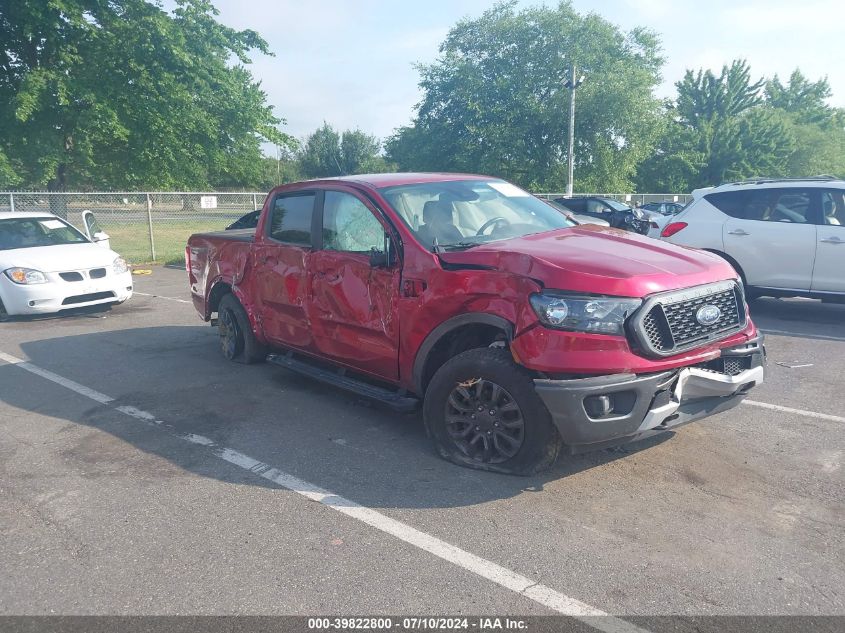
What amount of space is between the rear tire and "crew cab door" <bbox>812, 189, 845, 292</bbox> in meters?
6.64

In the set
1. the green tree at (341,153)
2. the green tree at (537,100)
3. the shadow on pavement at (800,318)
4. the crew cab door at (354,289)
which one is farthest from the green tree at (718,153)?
the crew cab door at (354,289)

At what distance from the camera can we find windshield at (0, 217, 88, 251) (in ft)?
32.4

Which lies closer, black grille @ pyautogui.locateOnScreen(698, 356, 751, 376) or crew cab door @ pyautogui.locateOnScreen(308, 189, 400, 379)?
black grille @ pyautogui.locateOnScreen(698, 356, 751, 376)

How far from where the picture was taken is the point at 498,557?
324 cm

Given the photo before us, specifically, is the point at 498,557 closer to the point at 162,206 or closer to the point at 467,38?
the point at 162,206

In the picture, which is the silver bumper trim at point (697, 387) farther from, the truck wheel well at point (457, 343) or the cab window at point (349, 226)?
the cab window at point (349, 226)

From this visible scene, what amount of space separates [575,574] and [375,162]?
5593 cm

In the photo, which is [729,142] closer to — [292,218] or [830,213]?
[830,213]

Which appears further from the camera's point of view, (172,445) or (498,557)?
(172,445)

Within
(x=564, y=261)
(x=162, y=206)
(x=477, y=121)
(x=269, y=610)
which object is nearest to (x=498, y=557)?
(x=269, y=610)

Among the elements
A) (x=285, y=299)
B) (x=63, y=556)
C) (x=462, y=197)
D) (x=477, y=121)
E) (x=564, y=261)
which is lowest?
(x=63, y=556)

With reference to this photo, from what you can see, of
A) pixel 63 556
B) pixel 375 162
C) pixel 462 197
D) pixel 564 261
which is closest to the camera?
pixel 63 556

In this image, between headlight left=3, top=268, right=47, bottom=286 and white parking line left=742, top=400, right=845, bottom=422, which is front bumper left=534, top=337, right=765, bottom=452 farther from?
headlight left=3, top=268, right=47, bottom=286

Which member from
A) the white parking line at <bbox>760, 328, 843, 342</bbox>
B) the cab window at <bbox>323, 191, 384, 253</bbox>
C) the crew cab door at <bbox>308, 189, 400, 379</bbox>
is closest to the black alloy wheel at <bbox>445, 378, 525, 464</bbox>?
the crew cab door at <bbox>308, 189, 400, 379</bbox>
